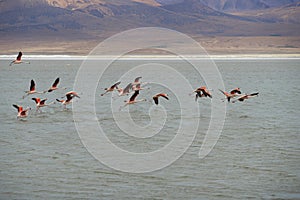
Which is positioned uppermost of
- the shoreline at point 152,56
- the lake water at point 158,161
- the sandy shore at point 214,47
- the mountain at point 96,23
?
the mountain at point 96,23

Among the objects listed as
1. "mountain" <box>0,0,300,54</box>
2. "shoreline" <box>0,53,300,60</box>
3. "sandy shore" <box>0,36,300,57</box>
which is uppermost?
"mountain" <box>0,0,300,54</box>

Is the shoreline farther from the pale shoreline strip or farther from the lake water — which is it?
the lake water

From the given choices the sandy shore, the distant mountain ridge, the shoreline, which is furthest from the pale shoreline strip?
the distant mountain ridge

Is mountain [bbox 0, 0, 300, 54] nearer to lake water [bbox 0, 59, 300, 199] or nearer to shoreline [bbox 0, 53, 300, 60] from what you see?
shoreline [bbox 0, 53, 300, 60]

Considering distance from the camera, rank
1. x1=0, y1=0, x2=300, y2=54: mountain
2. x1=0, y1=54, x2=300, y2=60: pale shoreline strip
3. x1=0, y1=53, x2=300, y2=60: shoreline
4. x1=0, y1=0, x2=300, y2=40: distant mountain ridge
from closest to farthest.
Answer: x1=0, y1=54, x2=300, y2=60: pale shoreline strip < x1=0, y1=53, x2=300, y2=60: shoreline < x1=0, y1=0, x2=300, y2=54: mountain < x1=0, y1=0, x2=300, y2=40: distant mountain ridge

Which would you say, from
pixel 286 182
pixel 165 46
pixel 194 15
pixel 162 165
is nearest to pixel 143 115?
pixel 162 165

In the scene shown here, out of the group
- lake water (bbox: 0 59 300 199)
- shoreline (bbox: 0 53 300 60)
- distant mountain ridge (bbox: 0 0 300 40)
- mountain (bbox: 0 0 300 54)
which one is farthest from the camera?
distant mountain ridge (bbox: 0 0 300 40)

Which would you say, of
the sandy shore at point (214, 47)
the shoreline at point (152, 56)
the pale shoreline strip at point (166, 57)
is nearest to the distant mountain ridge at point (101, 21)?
the sandy shore at point (214, 47)

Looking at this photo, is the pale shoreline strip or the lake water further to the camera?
the pale shoreline strip

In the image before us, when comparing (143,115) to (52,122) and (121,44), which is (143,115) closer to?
(52,122)

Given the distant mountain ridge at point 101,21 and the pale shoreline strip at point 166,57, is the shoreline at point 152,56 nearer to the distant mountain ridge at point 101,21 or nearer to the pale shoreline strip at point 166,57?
the pale shoreline strip at point 166,57

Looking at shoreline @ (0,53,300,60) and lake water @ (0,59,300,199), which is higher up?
shoreline @ (0,53,300,60)

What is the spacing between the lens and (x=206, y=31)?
6432 inches

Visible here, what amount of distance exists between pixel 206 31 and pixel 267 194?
151375 millimetres
